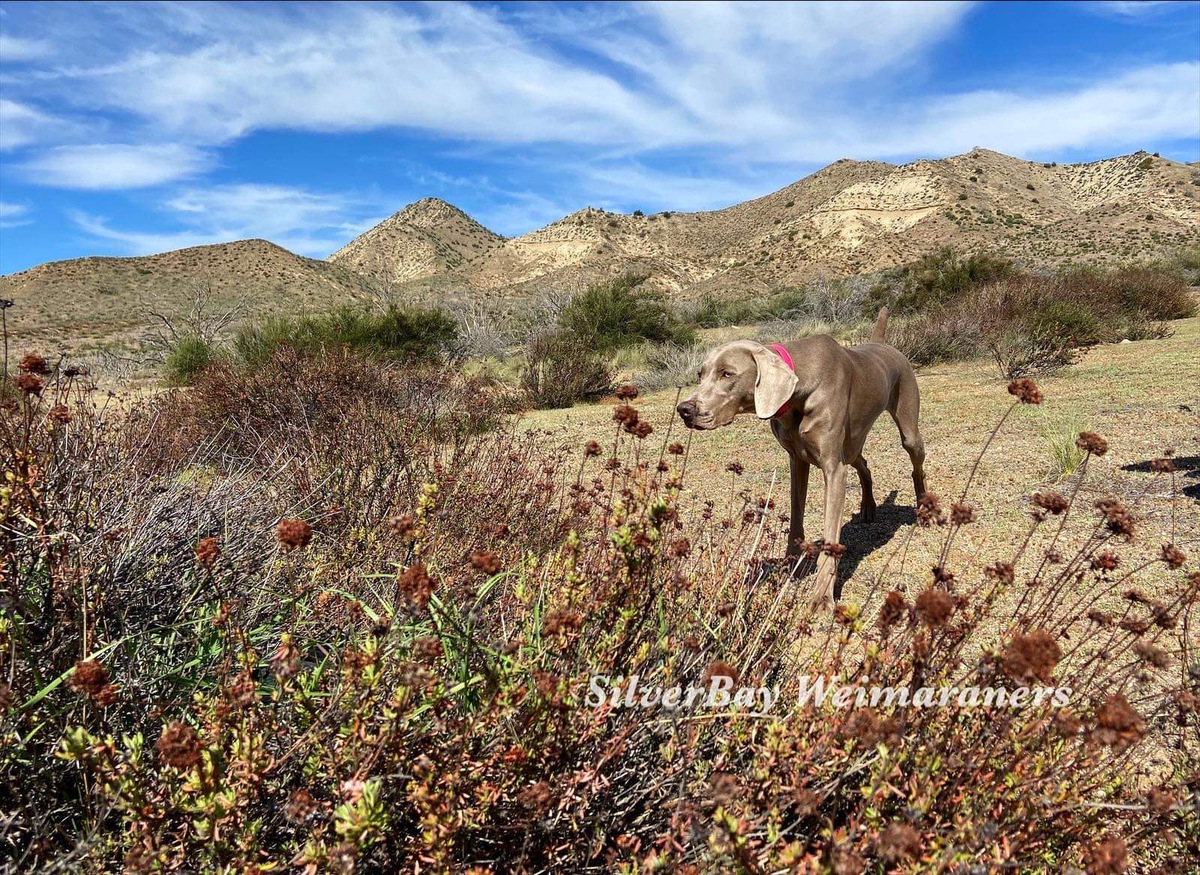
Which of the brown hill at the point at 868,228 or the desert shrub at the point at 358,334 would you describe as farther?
the brown hill at the point at 868,228

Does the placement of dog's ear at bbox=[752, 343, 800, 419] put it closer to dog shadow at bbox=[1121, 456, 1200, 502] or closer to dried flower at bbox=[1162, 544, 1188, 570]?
dried flower at bbox=[1162, 544, 1188, 570]

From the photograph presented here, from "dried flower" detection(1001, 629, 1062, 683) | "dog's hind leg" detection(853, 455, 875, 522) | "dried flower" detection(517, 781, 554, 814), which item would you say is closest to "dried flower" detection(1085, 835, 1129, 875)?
"dried flower" detection(1001, 629, 1062, 683)

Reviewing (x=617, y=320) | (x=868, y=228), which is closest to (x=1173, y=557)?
(x=617, y=320)

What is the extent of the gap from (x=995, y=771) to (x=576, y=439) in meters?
7.58

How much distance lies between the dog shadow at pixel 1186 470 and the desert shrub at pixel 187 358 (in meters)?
12.7

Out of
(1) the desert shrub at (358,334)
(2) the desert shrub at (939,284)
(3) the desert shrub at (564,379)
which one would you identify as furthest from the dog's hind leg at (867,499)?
(2) the desert shrub at (939,284)

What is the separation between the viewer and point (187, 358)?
12164 millimetres

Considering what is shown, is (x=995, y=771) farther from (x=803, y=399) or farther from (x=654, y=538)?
(x=803, y=399)

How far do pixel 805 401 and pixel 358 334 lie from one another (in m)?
11.9

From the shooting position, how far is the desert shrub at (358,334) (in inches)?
463

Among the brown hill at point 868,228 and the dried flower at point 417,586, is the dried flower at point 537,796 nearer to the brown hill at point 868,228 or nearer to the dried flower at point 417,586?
the dried flower at point 417,586

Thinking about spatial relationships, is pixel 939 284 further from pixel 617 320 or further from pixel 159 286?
pixel 159 286

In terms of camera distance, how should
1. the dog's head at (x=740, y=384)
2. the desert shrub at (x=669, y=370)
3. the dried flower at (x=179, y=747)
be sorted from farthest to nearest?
the desert shrub at (x=669, y=370)
the dog's head at (x=740, y=384)
the dried flower at (x=179, y=747)

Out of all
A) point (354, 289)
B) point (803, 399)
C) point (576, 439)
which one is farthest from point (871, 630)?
point (354, 289)
